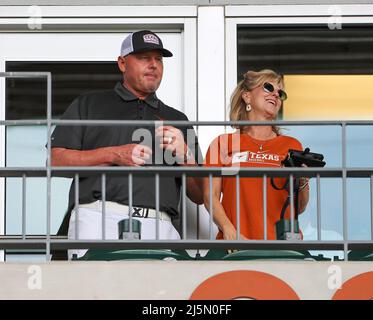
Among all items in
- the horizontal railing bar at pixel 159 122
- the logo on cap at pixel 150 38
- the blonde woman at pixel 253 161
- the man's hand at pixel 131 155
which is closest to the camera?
the horizontal railing bar at pixel 159 122

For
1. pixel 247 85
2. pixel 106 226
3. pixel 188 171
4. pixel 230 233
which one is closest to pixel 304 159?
pixel 230 233

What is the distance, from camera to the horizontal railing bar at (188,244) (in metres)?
10.4

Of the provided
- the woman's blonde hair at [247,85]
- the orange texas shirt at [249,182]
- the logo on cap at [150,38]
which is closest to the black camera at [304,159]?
the orange texas shirt at [249,182]

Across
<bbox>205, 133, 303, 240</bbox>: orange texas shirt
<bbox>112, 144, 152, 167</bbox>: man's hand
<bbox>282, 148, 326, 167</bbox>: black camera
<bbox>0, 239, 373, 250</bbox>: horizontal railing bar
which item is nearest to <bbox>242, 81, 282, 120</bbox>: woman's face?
<bbox>205, 133, 303, 240</bbox>: orange texas shirt

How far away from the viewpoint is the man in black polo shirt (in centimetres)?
1073

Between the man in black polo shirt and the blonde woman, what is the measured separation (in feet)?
0.56

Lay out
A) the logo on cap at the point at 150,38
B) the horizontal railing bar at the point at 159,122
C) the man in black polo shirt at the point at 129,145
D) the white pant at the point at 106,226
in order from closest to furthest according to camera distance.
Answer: the horizontal railing bar at the point at 159,122 < the man in black polo shirt at the point at 129,145 < the white pant at the point at 106,226 < the logo on cap at the point at 150,38

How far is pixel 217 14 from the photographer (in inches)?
486

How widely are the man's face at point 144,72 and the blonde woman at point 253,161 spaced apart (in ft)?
1.84

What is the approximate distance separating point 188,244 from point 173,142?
2.15 feet

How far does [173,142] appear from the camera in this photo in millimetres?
10656

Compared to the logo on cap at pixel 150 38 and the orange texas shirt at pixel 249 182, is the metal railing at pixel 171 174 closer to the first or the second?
the orange texas shirt at pixel 249 182

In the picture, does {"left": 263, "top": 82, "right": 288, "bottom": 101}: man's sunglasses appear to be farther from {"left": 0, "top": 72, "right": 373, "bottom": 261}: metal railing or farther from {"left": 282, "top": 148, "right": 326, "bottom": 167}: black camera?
{"left": 0, "top": 72, "right": 373, "bottom": 261}: metal railing

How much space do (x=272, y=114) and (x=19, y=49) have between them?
2009 mm
